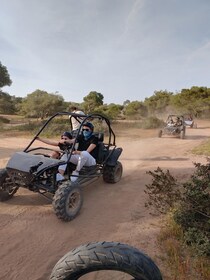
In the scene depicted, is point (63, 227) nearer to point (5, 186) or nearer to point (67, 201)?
point (67, 201)

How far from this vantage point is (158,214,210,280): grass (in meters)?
2.84

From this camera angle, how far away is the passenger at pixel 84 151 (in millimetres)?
5057

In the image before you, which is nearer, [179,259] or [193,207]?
[179,259]

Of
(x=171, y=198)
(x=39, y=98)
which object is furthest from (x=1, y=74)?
(x=171, y=198)

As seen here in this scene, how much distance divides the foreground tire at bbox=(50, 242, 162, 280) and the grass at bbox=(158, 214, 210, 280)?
0.94 metres

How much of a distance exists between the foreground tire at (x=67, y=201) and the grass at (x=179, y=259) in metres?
1.37

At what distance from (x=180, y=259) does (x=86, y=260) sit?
1.56 metres

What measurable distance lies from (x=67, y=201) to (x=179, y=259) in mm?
1779

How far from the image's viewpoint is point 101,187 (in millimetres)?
5848

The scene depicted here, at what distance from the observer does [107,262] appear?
2006 millimetres

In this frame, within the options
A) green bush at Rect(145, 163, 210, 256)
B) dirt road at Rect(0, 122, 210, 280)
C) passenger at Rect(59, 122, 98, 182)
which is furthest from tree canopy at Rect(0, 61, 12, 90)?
green bush at Rect(145, 163, 210, 256)

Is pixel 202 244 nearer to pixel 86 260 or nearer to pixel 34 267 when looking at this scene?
pixel 86 260

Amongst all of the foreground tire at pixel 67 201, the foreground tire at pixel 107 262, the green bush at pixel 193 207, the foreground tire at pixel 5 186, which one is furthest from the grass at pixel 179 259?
the foreground tire at pixel 5 186

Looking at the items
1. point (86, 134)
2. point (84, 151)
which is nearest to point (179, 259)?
point (84, 151)
